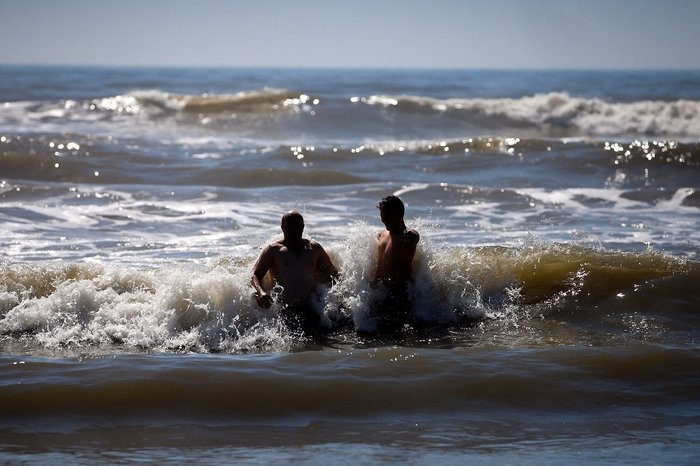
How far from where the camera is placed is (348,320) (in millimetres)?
8516

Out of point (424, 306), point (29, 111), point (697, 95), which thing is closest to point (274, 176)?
point (424, 306)

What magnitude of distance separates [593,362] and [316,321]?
2436mm

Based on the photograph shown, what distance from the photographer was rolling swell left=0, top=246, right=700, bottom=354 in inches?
315

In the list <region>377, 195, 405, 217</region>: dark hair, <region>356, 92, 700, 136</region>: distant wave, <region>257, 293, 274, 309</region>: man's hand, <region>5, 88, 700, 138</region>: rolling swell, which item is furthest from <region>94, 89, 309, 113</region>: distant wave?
<region>257, 293, 274, 309</region>: man's hand

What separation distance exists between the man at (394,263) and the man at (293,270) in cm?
59

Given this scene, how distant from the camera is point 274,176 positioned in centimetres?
1644

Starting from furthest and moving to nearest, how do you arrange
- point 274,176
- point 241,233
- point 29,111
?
point 29,111
point 274,176
point 241,233

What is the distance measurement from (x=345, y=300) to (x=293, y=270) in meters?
0.54

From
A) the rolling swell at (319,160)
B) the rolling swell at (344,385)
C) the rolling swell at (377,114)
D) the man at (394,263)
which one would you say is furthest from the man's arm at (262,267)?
the rolling swell at (377,114)

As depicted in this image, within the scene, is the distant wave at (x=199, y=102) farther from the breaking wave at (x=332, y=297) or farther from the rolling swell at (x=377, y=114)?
the breaking wave at (x=332, y=297)

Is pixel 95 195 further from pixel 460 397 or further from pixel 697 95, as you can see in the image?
pixel 697 95

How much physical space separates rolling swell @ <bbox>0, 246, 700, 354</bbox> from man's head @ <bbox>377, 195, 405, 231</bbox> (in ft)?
1.15

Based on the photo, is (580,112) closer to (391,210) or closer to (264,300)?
(391,210)

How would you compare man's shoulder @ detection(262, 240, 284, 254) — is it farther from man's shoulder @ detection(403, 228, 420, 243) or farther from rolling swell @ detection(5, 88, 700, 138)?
rolling swell @ detection(5, 88, 700, 138)
